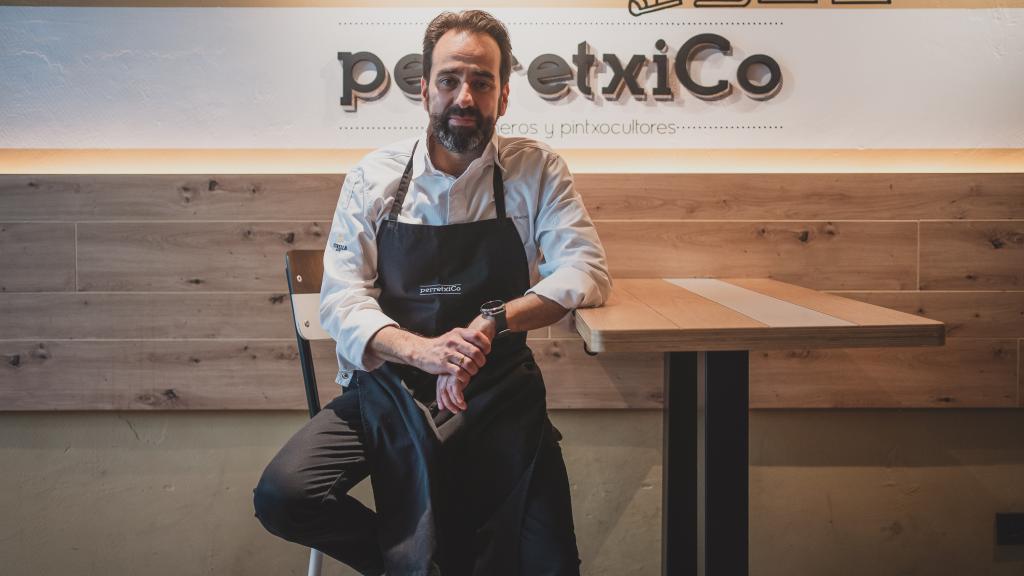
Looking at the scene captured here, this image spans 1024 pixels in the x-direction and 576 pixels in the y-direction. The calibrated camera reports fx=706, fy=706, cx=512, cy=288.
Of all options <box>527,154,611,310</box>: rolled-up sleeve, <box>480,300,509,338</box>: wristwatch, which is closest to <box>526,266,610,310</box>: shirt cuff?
<box>527,154,611,310</box>: rolled-up sleeve

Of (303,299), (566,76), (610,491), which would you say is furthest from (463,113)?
(610,491)

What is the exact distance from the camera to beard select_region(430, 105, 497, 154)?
1679 millimetres

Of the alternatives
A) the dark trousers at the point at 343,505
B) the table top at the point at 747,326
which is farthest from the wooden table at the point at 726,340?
the dark trousers at the point at 343,505

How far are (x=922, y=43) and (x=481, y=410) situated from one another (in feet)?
6.34

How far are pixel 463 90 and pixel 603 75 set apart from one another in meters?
0.81

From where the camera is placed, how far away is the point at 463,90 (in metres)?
1.66

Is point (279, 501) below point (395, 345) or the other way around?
below

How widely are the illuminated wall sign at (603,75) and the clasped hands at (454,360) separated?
1126 millimetres

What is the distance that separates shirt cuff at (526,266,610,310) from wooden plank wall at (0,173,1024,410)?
64 centimetres

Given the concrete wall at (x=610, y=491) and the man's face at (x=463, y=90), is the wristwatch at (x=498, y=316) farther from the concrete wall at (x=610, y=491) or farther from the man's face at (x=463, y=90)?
the concrete wall at (x=610, y=491)

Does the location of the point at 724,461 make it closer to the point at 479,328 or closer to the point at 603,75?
the point at 479,328

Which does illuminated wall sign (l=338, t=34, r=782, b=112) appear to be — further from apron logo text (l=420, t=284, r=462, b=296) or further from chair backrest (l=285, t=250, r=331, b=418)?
apron logo text (l=420, t=284, r=462, b=296)

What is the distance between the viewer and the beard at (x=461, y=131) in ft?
5.51

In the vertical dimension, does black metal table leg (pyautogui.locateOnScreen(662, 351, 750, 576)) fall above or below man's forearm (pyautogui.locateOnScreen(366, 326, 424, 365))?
below
